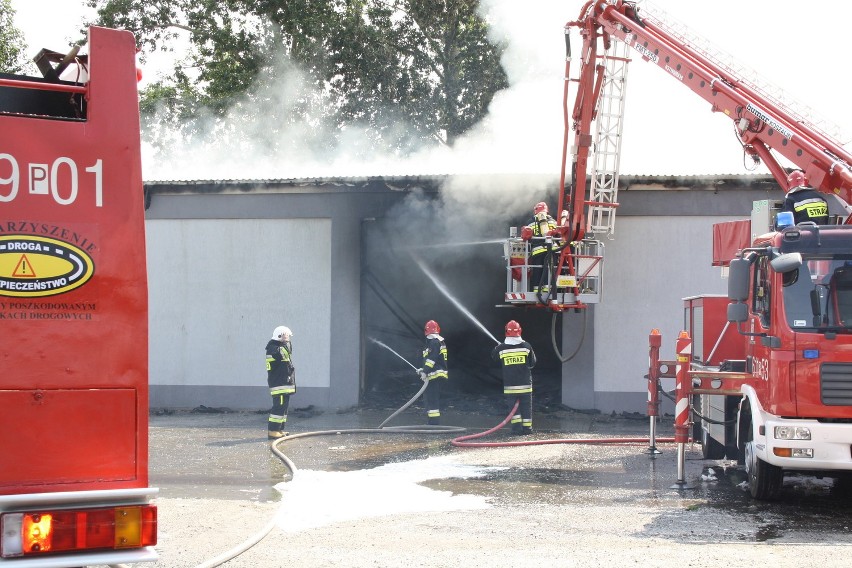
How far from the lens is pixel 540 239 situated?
14219 mm

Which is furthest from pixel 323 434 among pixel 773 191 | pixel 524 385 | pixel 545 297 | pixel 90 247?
pixel 90 247

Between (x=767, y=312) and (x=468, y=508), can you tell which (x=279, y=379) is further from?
(x=767, y=312)

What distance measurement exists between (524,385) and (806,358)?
18.9 ft

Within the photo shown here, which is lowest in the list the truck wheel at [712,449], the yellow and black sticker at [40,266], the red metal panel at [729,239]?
the truck wheel at [712,449]

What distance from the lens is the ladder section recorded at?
14.0 meters

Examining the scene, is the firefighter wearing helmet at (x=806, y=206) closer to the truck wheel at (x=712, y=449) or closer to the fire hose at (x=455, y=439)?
the truck wheel at (x=712, y=449)

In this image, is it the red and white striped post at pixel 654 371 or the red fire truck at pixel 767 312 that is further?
the red and white striped post at pixel 654 371

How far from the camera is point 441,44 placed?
29781mm

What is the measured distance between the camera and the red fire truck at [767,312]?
24.3 ft

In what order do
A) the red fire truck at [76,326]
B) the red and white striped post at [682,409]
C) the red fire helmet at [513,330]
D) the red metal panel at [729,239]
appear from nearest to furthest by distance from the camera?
the red fire truck at [76,326] < the red and white striped post at [682,409] < the red metal panel at [729,239] < the red fire helmet at [513,330]

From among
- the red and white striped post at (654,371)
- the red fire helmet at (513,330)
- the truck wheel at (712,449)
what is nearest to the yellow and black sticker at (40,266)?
the red and white striped post at (654,371)

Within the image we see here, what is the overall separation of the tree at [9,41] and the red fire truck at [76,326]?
93.0 ft

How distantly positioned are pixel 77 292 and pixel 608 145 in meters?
11.9

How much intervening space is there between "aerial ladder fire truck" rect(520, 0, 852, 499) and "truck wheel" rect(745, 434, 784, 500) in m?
0.01
